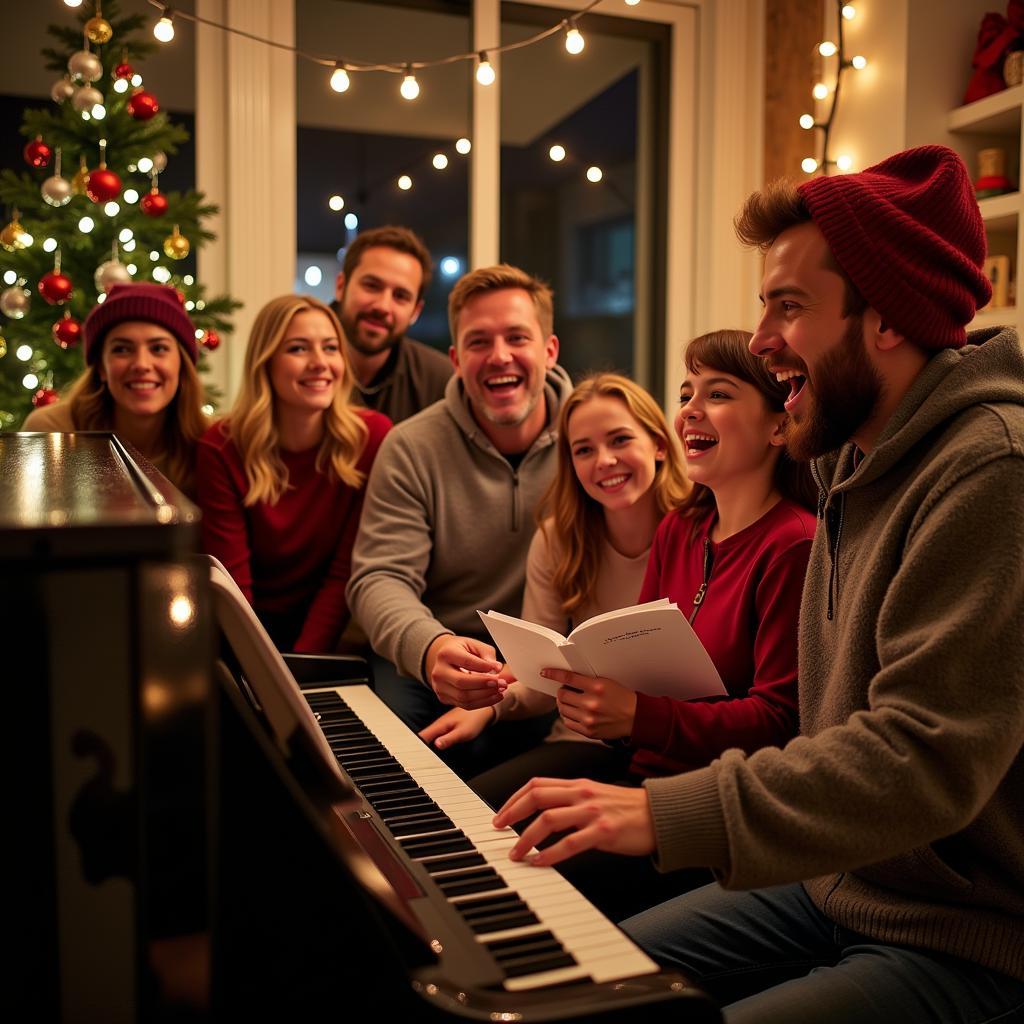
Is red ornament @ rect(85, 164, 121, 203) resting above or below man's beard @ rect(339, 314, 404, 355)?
above

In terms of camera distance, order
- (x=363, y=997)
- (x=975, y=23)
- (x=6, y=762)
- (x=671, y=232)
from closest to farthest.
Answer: (x=6, y=762), (x=363, y=997), (x=975, y=23), (x=671, y=232)

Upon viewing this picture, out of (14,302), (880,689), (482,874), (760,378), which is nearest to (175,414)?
(14,302)

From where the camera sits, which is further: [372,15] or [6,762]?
[372,15]

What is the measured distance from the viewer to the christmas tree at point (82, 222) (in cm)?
364

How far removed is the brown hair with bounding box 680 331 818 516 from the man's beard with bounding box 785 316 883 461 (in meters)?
0.46

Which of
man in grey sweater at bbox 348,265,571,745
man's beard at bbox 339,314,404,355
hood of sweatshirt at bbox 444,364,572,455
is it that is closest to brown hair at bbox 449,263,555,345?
man in grey sweater at bbox 348,265,571,745

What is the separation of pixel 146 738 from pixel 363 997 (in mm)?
314

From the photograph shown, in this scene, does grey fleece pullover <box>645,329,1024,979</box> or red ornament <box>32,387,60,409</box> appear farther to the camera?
red ornament <box>32,387,60,409</box>

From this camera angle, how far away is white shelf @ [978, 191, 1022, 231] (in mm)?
3836

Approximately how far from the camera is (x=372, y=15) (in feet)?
15.5

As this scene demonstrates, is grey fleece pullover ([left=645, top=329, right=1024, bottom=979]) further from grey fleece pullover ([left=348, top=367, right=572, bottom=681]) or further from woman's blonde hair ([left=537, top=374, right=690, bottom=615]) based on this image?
grey fleece pullover ([left=348, top=367, right=572, bottom=681])

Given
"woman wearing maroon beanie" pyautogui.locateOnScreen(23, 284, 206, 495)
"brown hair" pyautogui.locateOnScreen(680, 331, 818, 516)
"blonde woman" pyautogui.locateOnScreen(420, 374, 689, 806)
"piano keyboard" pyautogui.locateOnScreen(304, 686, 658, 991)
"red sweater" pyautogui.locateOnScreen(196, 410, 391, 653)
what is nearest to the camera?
"piano keyboard" pyautogui.locateOnScreen(304, 686, 658, 991)

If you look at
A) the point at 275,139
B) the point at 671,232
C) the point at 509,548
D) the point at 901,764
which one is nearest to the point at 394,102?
A: the point at 275,139

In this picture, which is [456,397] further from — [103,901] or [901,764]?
[103,901]
